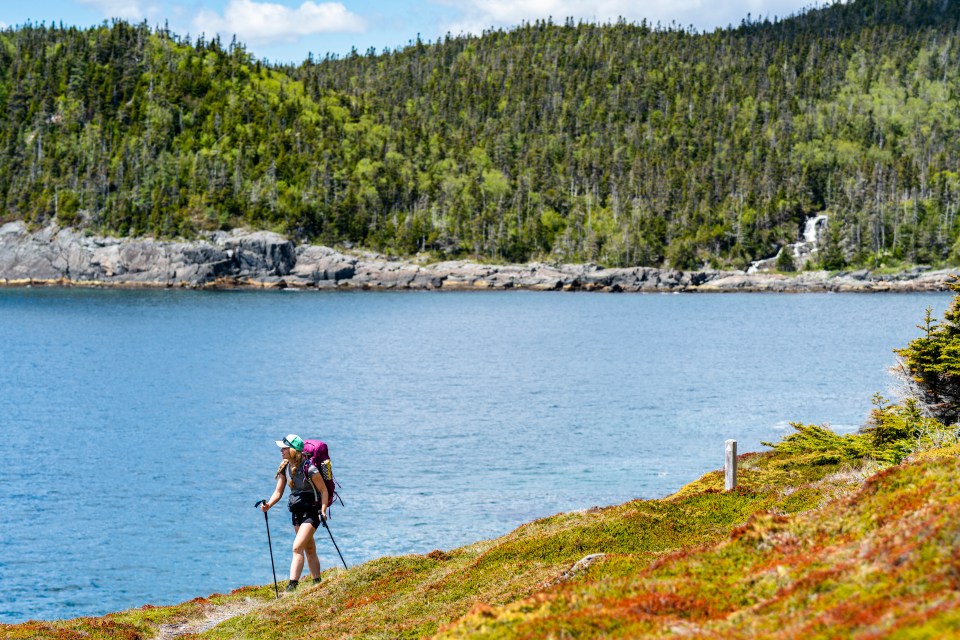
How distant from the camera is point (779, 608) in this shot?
876 centimetres

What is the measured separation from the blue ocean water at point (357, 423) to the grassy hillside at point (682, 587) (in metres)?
10.6

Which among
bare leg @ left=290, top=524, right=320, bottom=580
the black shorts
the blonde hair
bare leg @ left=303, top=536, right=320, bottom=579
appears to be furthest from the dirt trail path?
the blonde hair

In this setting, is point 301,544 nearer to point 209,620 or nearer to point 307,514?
point 307,514

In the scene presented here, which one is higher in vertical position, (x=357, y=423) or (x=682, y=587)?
(x=682, y=587)

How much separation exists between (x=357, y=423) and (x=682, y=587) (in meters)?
48.0

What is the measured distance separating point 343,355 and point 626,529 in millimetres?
74499

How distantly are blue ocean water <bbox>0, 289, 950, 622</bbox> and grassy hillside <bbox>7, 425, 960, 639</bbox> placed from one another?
416 inches

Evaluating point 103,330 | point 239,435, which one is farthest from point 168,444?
point 103,330

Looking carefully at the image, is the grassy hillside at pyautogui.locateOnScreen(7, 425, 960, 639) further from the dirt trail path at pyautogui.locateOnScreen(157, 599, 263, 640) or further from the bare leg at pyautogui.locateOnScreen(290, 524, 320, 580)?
the bare leg at pyautogui.locateOnScreen(290, 524, 320, 580)

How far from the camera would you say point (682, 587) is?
10.3 metres

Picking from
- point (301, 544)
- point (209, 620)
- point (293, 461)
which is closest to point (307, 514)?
point (301, 544)

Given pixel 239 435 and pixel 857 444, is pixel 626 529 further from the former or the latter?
pixel 239 435

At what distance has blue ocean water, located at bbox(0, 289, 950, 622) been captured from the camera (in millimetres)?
33344

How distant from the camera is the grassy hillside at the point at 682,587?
8164 millimetres
